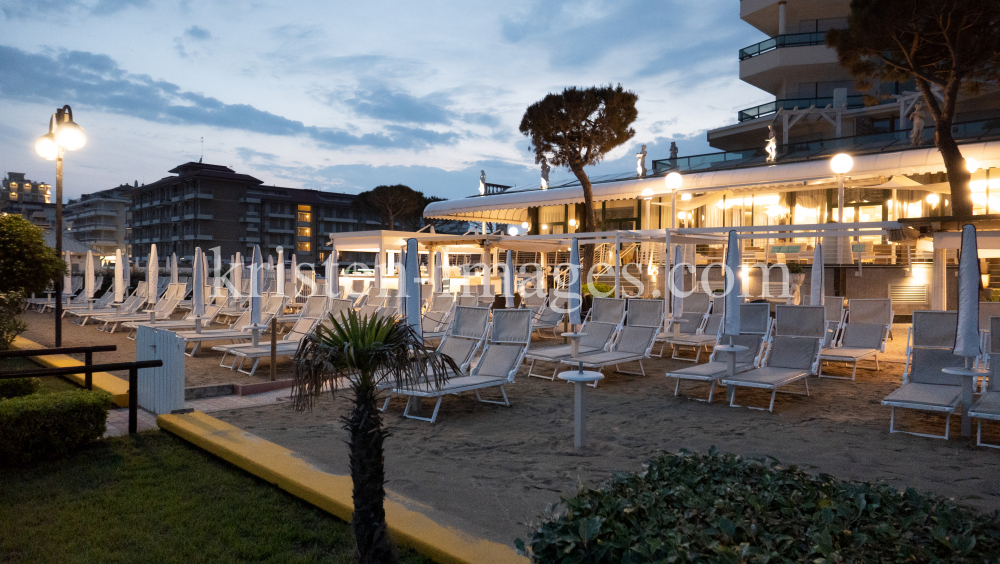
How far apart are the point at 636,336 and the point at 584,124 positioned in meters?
12.8

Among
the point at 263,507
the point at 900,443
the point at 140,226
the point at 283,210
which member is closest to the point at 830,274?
the point at 900,443

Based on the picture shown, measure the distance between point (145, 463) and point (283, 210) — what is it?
59.2 metres

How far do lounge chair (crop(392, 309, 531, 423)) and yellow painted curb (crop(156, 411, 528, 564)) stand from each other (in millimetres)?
1758

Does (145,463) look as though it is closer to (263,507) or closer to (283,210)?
(263,507)

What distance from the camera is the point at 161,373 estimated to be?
6.09 metres

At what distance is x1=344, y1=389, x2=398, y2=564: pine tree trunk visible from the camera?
280 centimetres

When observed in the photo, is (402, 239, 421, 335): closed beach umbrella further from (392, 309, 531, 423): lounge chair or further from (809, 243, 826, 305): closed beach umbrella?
(809, 243, 826, 305): closed beach umbrella

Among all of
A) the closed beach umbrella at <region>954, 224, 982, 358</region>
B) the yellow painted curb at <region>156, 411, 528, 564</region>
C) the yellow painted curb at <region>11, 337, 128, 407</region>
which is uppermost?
the closed beach umbrella at <region>954, 224, 982, 358</region>

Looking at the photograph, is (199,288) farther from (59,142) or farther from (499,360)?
(499,360)

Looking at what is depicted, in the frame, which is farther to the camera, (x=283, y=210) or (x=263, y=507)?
(x=283, y=210)

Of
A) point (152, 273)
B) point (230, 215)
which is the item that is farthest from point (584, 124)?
point (230, 215)

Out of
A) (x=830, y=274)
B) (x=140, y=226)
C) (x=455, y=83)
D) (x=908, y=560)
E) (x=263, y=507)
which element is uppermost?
(x=455, y=83)

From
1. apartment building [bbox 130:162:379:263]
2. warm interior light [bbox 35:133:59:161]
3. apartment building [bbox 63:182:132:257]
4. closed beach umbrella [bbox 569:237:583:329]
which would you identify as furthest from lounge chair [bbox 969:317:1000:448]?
apartment building [bbox 63:182:132:257]

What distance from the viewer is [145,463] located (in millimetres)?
4664
